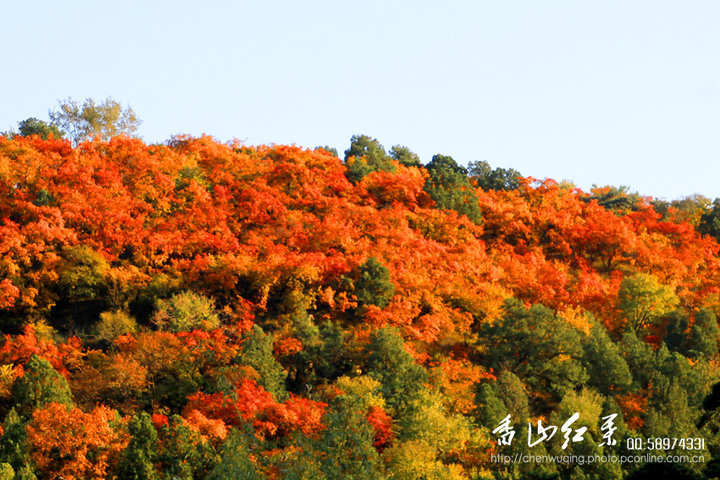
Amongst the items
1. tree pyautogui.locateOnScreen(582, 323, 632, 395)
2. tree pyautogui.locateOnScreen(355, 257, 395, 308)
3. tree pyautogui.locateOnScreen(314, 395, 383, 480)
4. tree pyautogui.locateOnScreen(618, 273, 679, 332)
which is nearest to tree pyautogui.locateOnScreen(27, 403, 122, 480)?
tree pyautogui.locateOnScreen(314, 395, 383, 480)

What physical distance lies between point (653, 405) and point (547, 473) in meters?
13.6

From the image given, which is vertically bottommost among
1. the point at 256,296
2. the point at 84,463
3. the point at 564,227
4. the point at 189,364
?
the point at 84,463

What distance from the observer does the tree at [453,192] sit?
7306 cm

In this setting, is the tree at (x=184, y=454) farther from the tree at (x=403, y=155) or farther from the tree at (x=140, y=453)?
the tree at (x=403, y=155)

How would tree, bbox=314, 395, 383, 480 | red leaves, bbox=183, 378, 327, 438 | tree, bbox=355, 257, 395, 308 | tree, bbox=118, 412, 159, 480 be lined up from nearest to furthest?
tree, bbox=314, 395, 383, 480
tree, bbox=118, 412, 159, 480
red leaves, bbox=183, 378, 327, 438
tree, bbox=355, 257, 395, 308

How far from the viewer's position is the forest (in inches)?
1670

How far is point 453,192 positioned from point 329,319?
22841mm

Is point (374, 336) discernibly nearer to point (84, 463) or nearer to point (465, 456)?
point (465, 456)

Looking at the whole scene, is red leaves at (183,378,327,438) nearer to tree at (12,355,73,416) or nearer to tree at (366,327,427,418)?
tree at (366,327,427,418)

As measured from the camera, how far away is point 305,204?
70125 millimetres

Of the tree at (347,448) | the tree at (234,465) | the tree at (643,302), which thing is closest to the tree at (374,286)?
the tree at (643,302)

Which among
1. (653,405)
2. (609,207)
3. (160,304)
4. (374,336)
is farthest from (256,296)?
(609,207)

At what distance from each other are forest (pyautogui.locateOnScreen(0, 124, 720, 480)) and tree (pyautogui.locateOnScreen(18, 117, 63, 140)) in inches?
64.3

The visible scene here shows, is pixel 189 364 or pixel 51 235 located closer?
pixel 189 364
